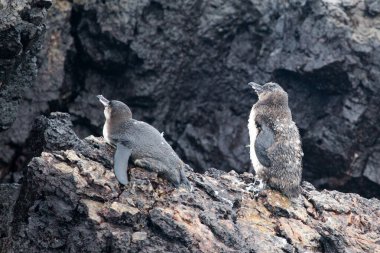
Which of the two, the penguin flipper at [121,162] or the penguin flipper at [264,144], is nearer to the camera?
the penguin flipper at [121,162]

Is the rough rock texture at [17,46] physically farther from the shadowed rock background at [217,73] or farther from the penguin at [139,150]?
the shadowed rock background at [217,73]

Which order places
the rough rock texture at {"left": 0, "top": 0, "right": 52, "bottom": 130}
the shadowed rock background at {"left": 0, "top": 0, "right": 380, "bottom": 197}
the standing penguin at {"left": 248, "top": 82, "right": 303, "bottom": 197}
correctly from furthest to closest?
the shadowed rock background at {"left": 0, "top": 0, "right": 380, "bottom": 197}, the standing penguin at {"left": 248, "top": 82, "right": 303, "bottom": 197}, the rough rock texture at {"left": 0, "top": 0, "right": 52, "bottom": 130}

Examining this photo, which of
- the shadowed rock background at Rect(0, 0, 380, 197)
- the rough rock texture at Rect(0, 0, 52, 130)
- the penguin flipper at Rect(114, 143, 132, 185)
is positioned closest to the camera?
the penguin flipper at Rect(114, 143, 132, 185)

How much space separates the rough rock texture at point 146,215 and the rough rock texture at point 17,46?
95 cm

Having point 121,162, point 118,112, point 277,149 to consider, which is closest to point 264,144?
point 277,149

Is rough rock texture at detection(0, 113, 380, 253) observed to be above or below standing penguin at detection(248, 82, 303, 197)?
below

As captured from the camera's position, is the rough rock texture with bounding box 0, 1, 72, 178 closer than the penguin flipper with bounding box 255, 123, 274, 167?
No

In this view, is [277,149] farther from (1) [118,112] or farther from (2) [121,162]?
(2) [121,162]

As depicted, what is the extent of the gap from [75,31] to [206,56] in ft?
8.06

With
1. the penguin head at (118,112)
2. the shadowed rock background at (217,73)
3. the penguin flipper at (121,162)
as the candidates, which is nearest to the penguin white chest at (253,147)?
the penguin head at (118,112)

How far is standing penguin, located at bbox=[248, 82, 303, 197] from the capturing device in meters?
8.30

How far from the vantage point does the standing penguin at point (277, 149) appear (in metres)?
8.30

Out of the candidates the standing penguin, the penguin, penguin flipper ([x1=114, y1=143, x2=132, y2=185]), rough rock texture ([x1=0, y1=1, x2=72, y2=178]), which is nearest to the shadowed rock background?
rough rock texture ([x1=0, y1=1, x2=72, y2=178])

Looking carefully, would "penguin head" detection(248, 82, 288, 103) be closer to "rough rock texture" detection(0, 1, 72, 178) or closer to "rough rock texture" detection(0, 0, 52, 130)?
"rough rock texture" detection(0, 0, 52, 130)
